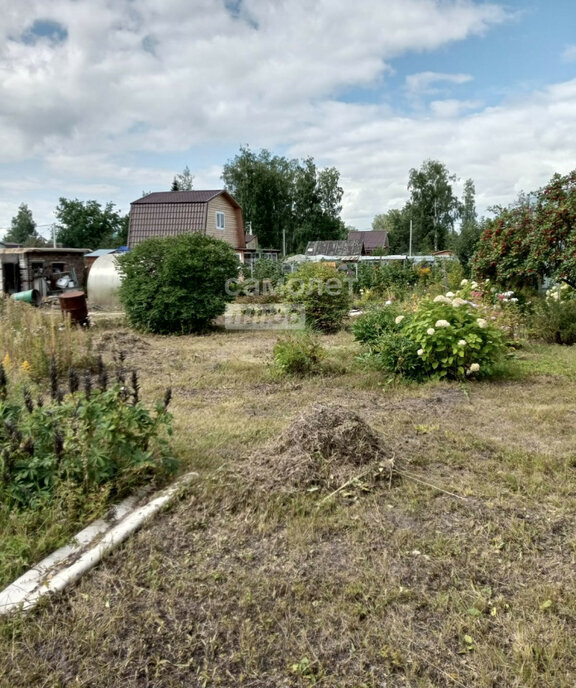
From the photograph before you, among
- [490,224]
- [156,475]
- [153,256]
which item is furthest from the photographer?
[153,256]

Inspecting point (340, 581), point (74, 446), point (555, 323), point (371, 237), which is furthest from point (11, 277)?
point (371, 237)

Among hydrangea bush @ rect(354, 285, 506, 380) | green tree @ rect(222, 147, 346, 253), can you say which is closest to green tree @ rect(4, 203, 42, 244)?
green tree @ rect(222, 147, 346, 253)

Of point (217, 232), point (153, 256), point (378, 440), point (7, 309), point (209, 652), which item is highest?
point (217, 232)

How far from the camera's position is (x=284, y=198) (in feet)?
144

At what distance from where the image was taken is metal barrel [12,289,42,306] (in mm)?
14383

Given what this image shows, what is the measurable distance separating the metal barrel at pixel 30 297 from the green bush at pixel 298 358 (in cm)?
1012

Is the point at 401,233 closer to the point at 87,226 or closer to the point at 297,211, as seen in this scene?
the point at 297,211

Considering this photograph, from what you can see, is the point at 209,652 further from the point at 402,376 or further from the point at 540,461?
the point at 402,376

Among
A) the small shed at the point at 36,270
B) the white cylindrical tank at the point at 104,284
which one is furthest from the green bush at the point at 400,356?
the small shed at the point at 36,270

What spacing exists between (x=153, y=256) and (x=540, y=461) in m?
9.41

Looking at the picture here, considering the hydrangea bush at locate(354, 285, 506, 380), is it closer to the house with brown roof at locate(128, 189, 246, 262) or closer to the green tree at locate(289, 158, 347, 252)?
the house with brown roof at locate(128, 189, 246, 262)

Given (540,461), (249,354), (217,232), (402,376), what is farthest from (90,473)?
(217,232)

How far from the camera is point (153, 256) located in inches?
446

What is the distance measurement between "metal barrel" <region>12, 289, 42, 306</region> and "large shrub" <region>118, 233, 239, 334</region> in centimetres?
445
